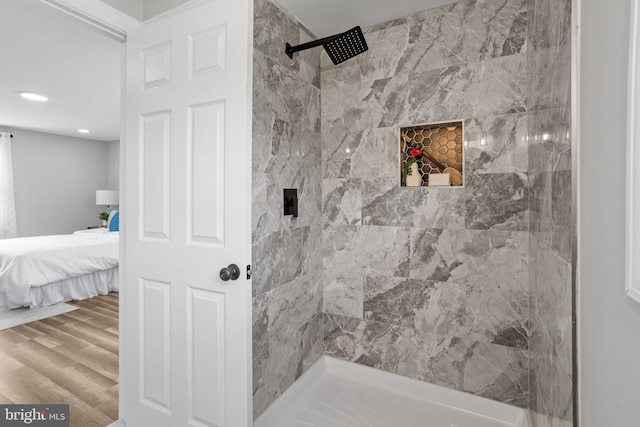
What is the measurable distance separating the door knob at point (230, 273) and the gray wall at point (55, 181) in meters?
6.86

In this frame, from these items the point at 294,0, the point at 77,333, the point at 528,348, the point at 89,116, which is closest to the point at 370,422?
the point at 528,348

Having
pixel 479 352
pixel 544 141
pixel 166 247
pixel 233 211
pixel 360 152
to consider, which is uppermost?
pixel 360 152

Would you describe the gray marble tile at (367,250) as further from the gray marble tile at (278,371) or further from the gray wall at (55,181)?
the gray wall at (55,181)

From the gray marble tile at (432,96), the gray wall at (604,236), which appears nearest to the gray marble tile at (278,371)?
the gray wall at (604,236)

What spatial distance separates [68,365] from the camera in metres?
2.46

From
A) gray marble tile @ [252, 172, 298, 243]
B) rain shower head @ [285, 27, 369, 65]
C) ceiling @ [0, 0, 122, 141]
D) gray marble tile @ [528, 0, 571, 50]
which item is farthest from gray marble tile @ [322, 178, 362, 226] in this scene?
ceiling @ [0, 0, 122, 141]

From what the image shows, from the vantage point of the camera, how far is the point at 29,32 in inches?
90.3

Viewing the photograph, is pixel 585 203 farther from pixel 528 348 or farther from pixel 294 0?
pixel 294 0

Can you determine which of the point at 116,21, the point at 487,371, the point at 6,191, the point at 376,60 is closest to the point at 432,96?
the point at 376,60

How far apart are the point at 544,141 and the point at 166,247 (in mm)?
1774

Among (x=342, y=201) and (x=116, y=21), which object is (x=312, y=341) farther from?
(x=116, y=21)

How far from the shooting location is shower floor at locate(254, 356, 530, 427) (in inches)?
69.9

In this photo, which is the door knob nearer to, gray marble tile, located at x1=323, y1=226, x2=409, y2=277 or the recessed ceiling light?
gray marble tile, located at x1=323, y1=226, x2=409, y2=277

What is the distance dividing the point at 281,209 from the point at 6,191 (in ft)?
21.6
